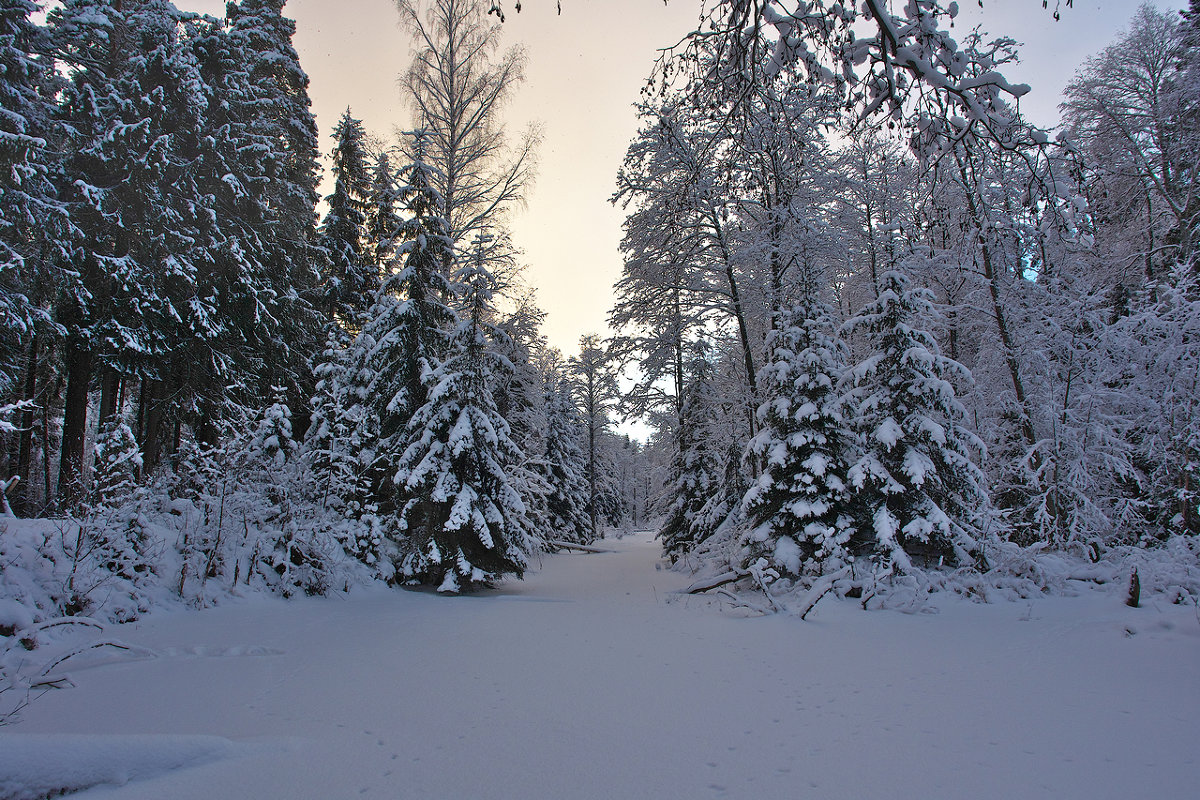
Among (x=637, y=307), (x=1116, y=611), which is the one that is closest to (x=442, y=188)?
(x=637, y=307)

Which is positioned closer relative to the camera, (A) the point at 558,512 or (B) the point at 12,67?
(B) the point at 12,67

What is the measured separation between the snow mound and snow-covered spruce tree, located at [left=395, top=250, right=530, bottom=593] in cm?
692

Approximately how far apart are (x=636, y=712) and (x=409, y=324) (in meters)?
9.54

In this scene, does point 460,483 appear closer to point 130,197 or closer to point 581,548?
point 130,197

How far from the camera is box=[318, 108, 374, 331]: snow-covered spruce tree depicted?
18.3 metres


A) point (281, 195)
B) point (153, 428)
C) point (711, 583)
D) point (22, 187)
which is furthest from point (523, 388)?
point (22, 187)

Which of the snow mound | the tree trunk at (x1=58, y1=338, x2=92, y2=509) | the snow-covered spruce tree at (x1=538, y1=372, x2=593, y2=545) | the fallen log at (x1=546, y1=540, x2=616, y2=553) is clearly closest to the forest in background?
the tree trunk at (x1=58, y1=338, x2=92, y2=509)

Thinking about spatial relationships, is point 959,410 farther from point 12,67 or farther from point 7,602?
point 12,67

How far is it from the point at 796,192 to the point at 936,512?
298 inches

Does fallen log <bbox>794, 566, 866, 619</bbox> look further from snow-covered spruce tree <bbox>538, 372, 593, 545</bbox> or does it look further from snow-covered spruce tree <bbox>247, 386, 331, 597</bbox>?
snow-covered spruce tree <bbox>538, 372, 593, 545</bbox>

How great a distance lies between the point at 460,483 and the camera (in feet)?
34.0

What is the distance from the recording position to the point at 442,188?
12.4 m

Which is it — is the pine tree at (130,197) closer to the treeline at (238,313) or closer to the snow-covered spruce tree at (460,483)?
the treeline at (238,313)

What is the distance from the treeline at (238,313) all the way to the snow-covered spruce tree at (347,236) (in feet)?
7.41
